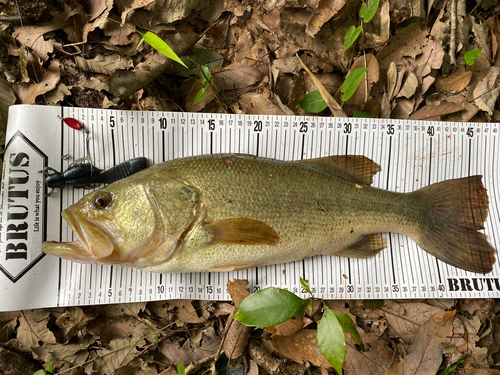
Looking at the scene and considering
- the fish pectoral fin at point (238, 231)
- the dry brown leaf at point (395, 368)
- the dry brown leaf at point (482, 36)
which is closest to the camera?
the fish pectoral fin at point (238, 231)

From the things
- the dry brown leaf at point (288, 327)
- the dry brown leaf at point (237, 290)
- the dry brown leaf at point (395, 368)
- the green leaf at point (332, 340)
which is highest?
the green leaf at point (332, 340)

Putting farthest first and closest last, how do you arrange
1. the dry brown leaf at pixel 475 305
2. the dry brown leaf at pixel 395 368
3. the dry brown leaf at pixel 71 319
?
the dry brown leaf at pixel 475 305, the dry brown leaf at pixel 71 319, the dry brown leaf at pixel 395 368

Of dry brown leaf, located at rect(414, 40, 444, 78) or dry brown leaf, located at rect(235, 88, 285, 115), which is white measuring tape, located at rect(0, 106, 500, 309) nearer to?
dry brown leaf, located at rect(235, 88, 285, 115)

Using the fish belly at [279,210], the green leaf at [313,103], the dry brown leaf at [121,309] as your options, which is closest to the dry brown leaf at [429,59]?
the green leaf at [313,103]

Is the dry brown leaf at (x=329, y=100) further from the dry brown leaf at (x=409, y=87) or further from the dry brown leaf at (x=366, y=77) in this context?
the dry brown leaf at (x=409, y=87)

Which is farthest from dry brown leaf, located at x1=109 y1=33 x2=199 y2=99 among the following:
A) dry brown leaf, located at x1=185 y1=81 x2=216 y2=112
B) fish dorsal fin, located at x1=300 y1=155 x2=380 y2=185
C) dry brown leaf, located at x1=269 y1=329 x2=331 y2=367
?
dry brown leaf, located at x1=269 y1=329 x2=331 y2=367

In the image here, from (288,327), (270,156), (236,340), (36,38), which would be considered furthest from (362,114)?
(36,38)
